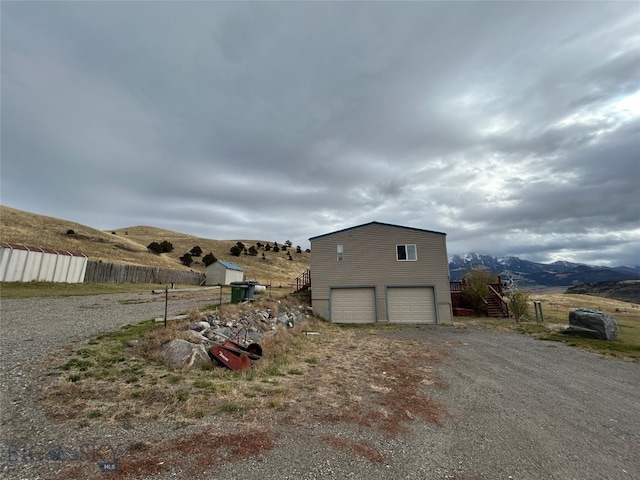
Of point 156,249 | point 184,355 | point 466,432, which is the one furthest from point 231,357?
point 156,249

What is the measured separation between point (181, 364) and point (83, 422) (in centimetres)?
305

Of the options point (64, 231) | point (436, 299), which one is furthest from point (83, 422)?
point (64, 231)

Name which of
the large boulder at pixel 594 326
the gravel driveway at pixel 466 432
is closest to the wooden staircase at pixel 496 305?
the large boulder at pixel 594 326

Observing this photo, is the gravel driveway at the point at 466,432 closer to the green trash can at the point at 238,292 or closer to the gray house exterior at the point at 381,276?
the green trash can at the point at 238,292

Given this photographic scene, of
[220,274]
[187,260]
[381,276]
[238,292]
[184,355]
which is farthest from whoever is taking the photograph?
[187,260]

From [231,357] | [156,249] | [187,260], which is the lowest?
[231,357]

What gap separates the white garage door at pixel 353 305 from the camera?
2088 centimetres

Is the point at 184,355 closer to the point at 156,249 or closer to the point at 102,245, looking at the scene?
the point at 102,245

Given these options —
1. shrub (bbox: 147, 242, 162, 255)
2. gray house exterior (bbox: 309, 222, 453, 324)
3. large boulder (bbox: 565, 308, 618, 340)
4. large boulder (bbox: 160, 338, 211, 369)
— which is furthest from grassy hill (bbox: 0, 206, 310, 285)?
large boulder (bbox: 565, 308, 618, 340)

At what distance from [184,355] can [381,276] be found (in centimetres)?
1537

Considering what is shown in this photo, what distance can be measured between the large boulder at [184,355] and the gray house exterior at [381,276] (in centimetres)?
1340

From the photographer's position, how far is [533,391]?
24.4ft

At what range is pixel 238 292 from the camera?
17.9 metres

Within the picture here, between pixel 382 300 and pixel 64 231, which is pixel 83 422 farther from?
pixel 64 231
